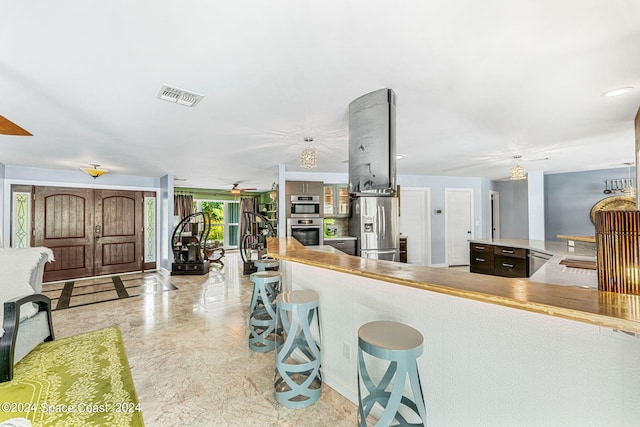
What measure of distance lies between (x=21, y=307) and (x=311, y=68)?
3388 millimetres

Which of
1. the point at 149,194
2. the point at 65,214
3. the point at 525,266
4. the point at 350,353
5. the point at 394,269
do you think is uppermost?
the point at 149,194

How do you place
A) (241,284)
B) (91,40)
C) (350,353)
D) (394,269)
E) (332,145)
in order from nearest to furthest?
(91,40) → (394,269) → (350,353) → (332,145) → (241,284)

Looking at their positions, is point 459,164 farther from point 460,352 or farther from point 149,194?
point 149,194

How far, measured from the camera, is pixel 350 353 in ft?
6.82

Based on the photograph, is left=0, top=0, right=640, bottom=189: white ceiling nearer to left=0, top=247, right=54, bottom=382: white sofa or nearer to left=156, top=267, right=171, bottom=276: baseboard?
left=0, top=247, right=54, bottom=382: white sofa

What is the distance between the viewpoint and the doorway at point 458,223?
23.5 ft

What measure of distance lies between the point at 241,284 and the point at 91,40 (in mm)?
4528

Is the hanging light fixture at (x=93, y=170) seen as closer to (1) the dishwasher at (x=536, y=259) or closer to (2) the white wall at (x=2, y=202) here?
(2) the white wall at (x=2, y=202)

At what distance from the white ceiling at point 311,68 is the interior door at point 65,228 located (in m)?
2.78

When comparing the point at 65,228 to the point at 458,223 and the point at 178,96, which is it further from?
the point at 458,223

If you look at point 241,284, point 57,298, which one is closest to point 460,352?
point 241,284

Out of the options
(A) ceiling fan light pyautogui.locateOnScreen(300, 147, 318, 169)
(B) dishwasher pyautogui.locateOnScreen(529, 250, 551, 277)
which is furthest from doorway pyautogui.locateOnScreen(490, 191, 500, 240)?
(A) ceiling fan light pyautogui.locateOnScreen(300, 147, 318, 169)

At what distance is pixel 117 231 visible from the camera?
21.2ft

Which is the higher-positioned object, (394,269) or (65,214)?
(65,214)
